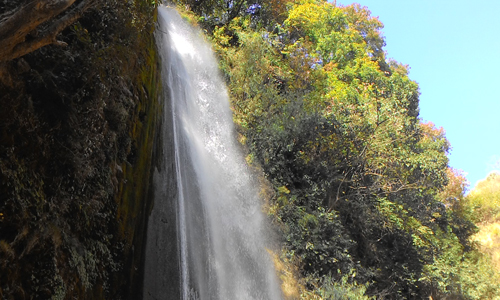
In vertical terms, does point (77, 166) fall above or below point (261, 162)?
above

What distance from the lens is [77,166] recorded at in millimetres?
5297

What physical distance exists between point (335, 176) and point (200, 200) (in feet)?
25.6

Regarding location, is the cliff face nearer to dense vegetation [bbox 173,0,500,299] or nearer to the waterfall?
the waterfall

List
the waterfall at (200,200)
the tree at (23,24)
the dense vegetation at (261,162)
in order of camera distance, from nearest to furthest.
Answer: the tree at (23,24), the dense vegetation at (261,162), the waterfall at (200,200)

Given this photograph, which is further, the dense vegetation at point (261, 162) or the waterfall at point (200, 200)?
the waterfall at point (200, 200)

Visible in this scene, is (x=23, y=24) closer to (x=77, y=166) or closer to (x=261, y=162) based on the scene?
(x=77, y=166)

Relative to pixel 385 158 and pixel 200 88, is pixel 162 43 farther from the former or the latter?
pixel 385 158

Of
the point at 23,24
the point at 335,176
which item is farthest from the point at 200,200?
the point at 335,176

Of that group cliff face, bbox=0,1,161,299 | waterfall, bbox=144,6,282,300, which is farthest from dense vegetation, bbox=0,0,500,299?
waterfall, bbox=144,6,282,300

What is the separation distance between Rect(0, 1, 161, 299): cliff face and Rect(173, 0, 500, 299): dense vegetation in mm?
8176

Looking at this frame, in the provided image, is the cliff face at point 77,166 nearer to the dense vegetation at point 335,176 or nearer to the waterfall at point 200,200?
the waterfall at point 200,200

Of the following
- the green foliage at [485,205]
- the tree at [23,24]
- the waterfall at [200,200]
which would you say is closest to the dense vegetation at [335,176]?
the waterfall at [200,200]

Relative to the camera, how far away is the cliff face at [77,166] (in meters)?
4.27

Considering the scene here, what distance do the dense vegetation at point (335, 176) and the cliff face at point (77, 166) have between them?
818cm
